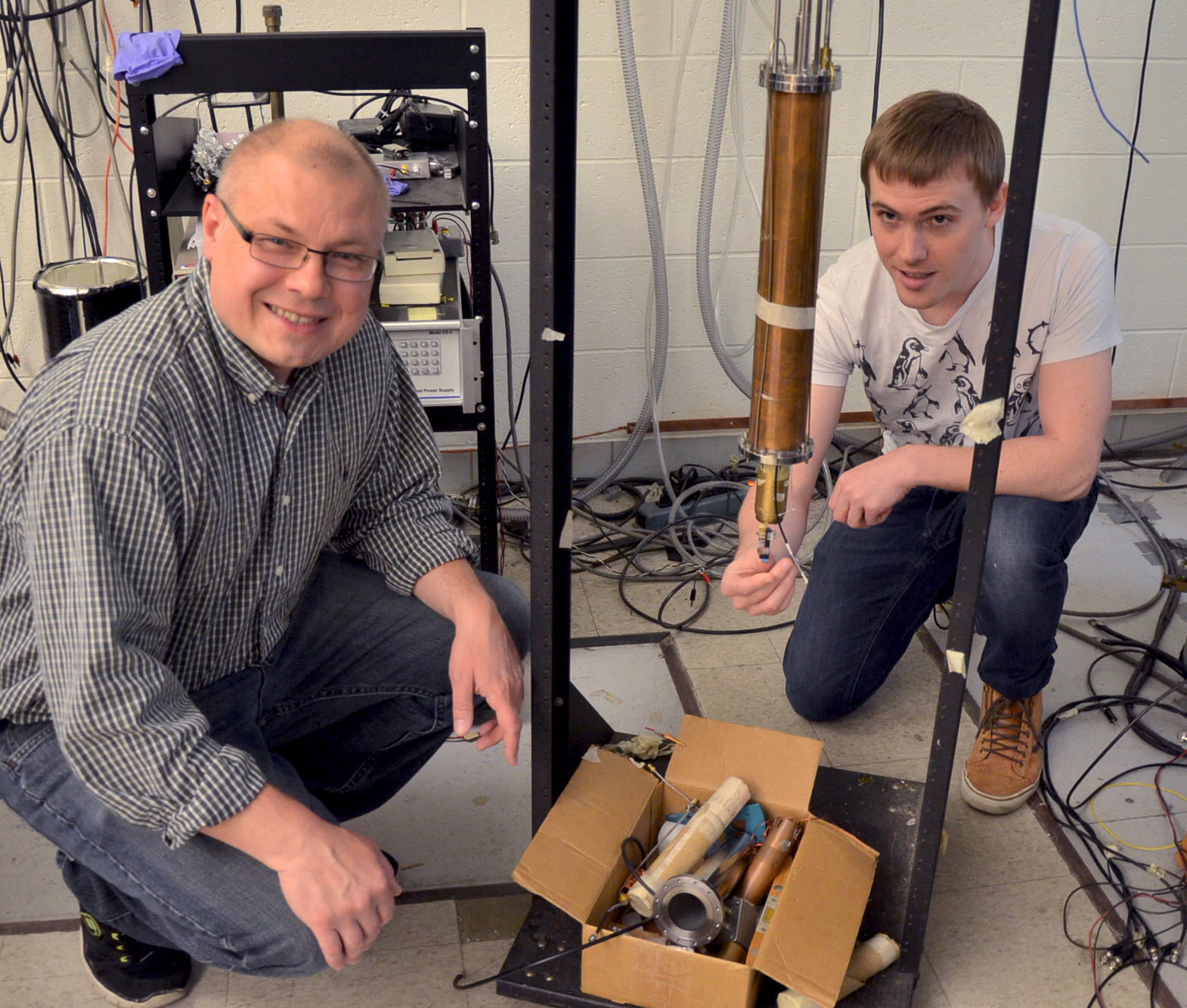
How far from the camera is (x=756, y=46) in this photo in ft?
8.15

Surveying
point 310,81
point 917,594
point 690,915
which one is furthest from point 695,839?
point 310,81

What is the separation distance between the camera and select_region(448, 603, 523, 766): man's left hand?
1.37m

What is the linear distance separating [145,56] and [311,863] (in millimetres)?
1156

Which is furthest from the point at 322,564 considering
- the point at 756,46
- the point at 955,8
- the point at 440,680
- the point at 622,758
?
the point at 955,8

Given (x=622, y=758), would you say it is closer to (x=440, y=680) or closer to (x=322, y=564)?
(x=440, y=680)

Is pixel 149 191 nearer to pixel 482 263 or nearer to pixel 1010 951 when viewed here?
pixel 482 263

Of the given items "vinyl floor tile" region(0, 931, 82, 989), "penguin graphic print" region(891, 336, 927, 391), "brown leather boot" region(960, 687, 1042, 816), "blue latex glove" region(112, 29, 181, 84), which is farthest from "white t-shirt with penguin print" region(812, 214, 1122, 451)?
"vinyl floor tile" region(0, 931, 82, 989)

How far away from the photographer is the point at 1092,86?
103 inches

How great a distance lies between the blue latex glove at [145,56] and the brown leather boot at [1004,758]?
155cm

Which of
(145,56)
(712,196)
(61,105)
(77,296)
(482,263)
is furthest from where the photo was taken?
(712,196)

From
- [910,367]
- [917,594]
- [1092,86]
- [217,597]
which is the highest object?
[1092,86]

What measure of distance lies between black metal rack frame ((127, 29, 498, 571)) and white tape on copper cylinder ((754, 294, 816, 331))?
816 millimetres

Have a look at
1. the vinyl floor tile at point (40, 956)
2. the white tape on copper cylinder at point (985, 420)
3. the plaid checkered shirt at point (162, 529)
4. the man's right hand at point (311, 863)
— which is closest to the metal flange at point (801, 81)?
the white tape on copper cylinder at point (985, 420)

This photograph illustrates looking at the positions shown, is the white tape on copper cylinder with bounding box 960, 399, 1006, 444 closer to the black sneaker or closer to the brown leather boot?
the brown leather boot
